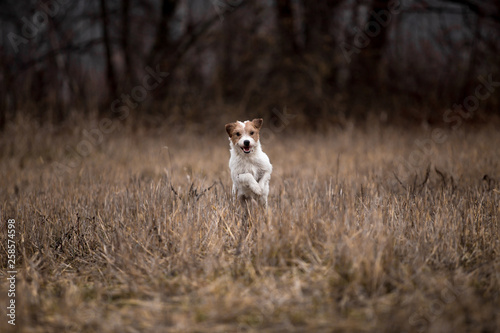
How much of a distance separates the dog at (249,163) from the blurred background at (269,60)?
6.39 meters

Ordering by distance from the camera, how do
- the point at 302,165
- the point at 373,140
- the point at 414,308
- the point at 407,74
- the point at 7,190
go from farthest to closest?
the point at 407,74 < the point at 373,140 < the point at 302,165 < the point at 7,190 < the point at 414,308

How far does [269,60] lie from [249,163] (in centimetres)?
734

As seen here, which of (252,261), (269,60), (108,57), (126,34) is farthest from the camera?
(126,34)

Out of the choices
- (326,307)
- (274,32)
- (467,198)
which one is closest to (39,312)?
(326,307)

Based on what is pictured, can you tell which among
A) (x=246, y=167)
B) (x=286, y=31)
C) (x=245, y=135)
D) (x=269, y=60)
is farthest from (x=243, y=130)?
(x=286, y=31)

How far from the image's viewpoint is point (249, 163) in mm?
3285

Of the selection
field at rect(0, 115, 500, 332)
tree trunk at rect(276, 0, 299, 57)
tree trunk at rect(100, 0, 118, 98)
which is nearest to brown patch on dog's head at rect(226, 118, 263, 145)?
field at rect(0, 115, 500, 332)

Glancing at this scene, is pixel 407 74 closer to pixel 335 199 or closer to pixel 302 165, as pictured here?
pixel 302 165

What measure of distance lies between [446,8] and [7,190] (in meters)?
10.0

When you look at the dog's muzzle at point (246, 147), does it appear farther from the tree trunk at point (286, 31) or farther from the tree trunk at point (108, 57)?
the tree trunk at point (108, 57)

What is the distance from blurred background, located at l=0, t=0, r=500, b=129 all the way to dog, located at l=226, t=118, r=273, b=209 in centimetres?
639

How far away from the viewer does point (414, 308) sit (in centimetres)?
202

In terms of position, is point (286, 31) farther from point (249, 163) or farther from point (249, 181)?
point (249, 181)

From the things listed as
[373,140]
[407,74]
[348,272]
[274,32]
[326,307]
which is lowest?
[326,307]
